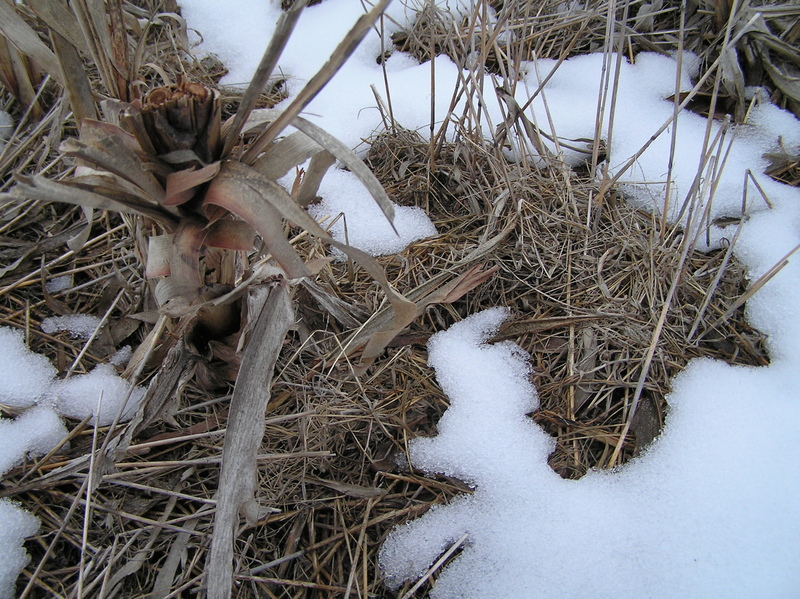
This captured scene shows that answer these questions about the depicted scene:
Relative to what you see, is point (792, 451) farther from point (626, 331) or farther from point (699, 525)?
point (626, 331)

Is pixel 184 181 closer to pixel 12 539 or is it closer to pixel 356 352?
pixel 356 352

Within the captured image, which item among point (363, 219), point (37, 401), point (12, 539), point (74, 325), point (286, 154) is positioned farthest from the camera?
point (363, 219)

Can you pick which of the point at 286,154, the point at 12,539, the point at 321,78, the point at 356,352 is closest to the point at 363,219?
the point at 356,352

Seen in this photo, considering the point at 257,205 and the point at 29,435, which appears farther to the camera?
the point at 29,435

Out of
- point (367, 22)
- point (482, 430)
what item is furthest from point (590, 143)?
point (367, 22)

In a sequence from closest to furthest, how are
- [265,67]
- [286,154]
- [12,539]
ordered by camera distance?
[265,67]
[286,154]
[12,539]

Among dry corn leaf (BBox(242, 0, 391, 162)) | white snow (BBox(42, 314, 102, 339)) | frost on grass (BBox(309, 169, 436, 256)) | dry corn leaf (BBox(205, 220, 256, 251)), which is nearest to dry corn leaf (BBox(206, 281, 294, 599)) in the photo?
dry corn leaf (BBox(205, 220, 256, 251))

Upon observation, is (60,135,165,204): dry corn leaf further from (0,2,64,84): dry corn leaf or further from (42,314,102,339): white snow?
(42,314,102,339): white snow
